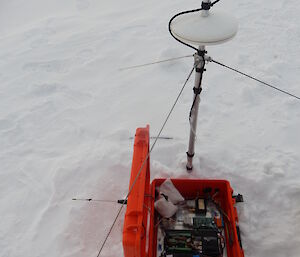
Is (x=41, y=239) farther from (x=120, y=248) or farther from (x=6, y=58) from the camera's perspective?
(x=6, y=58)

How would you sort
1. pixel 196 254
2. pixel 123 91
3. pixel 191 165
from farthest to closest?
pixel 123 91
pixel 191 165
pixel 196 254

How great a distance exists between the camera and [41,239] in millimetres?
1850

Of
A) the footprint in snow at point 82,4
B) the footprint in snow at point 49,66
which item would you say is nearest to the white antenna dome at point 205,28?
the footprint in snow at point 49,66

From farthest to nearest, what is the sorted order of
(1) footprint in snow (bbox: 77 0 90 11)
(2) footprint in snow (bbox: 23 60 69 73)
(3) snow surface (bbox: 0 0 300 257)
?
(1) footprint in snow (bbox: 77 0 90 11) < (2) footprint in snow (bbox: 23 60 69 73) < (3) snow surface (bbox: 0 0 300 257)

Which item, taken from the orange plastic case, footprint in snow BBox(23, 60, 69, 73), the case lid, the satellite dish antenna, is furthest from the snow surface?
the satellite dish antenna

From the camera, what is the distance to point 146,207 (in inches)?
62.2

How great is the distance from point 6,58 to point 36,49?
401 millimetres

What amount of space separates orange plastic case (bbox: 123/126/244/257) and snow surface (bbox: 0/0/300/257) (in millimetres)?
193

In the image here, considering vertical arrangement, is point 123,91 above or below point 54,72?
below

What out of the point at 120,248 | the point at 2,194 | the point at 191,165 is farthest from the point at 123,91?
the point at 120,248

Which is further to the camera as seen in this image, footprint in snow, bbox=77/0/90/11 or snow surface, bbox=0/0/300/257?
footprint in snow, bbox=77/0/90/11

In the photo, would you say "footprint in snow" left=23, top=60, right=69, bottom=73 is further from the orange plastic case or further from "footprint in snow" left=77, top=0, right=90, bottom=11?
the orange plastic case

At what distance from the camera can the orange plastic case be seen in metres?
1.15

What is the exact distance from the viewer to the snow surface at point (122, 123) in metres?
1.88
